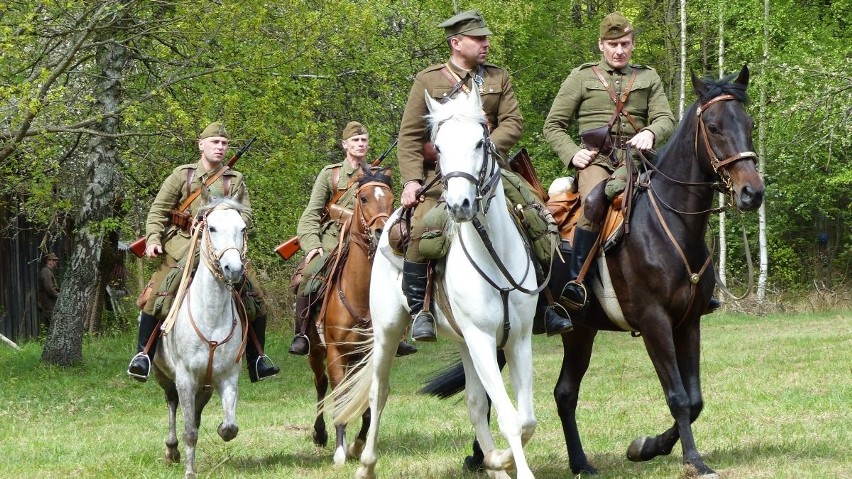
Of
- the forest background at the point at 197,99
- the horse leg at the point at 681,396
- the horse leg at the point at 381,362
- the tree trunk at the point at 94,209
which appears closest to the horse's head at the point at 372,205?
the horse leg at the point at 381,362

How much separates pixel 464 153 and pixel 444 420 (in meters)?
6.58

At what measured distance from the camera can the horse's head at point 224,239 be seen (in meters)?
9.05

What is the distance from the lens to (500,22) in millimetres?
32312

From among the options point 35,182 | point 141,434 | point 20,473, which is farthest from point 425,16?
point 20,473

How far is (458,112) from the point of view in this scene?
7266 millimetres

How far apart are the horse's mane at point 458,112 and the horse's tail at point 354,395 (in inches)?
94.9

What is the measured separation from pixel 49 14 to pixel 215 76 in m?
2.61

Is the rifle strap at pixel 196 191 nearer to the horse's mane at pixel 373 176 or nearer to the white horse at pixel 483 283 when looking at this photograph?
the horse's mane at pixel 373 176

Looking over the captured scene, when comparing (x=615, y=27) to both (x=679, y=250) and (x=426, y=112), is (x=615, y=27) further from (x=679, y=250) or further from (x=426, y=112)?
Answer: (x=679, y=250)

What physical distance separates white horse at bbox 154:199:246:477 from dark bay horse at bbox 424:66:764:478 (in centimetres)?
284

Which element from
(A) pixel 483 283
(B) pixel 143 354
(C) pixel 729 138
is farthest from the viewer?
(B) pixel 143 354

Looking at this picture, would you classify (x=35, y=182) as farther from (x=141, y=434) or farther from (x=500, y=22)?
(x=500, y=22)

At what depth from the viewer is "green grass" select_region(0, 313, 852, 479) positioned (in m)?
9.25

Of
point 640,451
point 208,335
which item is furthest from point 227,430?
point 640,451
